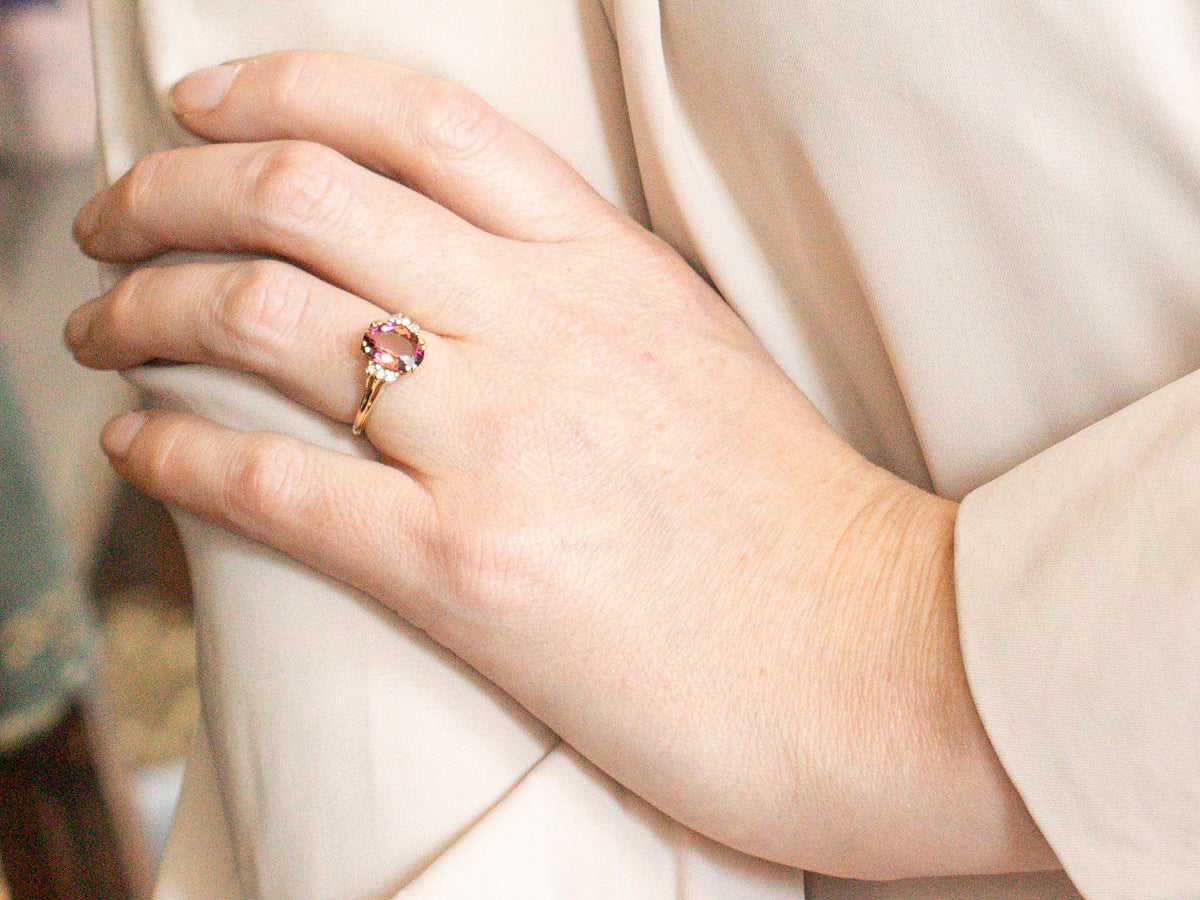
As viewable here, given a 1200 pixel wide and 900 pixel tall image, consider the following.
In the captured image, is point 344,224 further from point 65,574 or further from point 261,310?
point 65,574

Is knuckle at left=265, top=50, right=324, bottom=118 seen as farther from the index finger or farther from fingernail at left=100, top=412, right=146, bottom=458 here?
fingernail at left=100, top=412, right=146, bottom=458

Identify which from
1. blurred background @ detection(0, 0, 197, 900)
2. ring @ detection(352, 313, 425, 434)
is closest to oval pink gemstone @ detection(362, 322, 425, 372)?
ring @ detection(352, 313, 425, 434)

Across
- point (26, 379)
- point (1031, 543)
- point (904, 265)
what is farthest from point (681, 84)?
point (26, 379)

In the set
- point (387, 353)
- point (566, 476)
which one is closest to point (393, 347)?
point (387, 353)

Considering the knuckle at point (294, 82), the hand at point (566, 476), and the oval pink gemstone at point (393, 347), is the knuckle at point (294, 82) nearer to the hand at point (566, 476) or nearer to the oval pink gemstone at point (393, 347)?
the hand at point (566, 476)

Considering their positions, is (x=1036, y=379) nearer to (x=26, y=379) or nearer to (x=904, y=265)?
(x=904, y=265)

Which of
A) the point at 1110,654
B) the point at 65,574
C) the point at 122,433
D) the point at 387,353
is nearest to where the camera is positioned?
the point at 1110,654

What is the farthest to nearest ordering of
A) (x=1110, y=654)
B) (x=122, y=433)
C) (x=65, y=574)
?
(x=65, y=574) < (x=122, y=433) < (x=1110, y=654)
